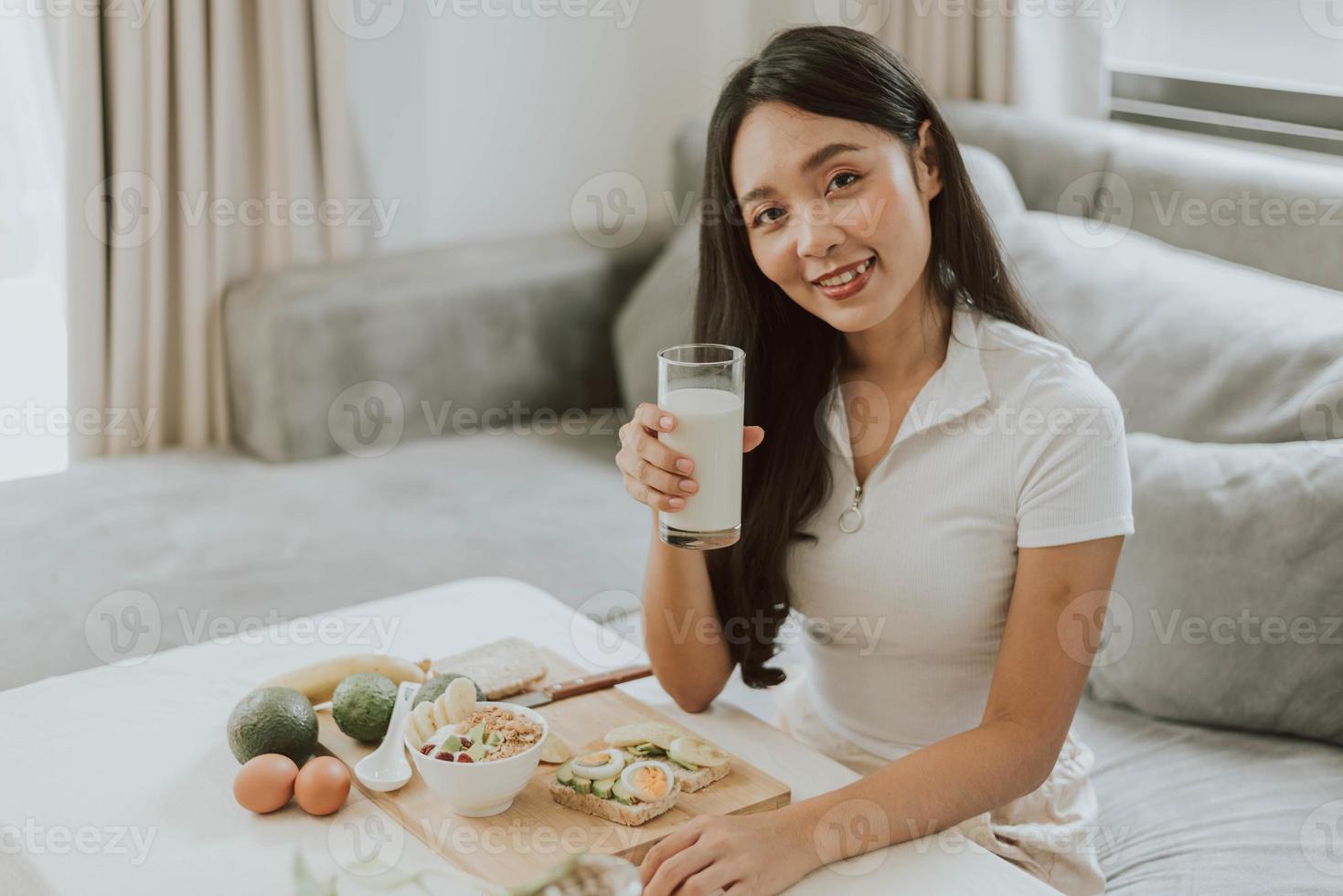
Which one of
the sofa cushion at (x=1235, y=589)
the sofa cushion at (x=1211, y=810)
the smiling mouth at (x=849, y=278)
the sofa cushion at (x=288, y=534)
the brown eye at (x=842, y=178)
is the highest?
the brown eye at (x=842, y=178)

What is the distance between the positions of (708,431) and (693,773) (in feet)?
1.04

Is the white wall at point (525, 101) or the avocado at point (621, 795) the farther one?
the white wall at point (525, 101)

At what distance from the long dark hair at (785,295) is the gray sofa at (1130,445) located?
0.47 metres

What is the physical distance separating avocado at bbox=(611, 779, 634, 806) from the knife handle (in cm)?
22

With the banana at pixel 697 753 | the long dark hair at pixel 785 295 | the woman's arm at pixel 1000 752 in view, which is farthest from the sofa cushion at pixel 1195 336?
the banana at pixel 697 753

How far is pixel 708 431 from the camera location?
1.27 m

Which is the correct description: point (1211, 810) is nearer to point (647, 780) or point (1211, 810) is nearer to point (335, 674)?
point (647, 780)

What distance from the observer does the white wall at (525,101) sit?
319cm

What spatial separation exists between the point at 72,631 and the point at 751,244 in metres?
1.29

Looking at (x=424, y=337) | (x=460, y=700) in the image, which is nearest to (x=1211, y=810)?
(x=460, y=700)

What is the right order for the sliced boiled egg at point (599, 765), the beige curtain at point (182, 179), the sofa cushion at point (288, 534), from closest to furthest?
the sliced boiled egg at point (599, 765)
the sofa cushion at point (288, 534)
the beige curtain at point (182, 179)

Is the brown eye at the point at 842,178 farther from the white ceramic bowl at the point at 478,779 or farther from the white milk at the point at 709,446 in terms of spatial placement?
the white ceramic bowl at the point at 478,779

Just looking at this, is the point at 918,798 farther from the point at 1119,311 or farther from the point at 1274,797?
the point at 1119,311

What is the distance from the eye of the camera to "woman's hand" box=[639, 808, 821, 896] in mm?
1099
